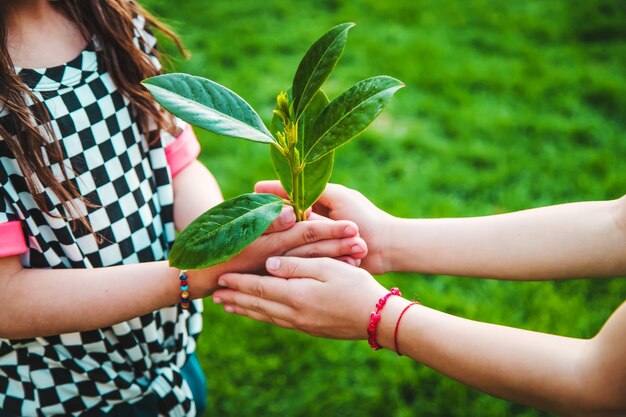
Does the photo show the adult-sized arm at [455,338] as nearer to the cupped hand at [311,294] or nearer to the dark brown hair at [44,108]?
the cupped hand at [311,294]

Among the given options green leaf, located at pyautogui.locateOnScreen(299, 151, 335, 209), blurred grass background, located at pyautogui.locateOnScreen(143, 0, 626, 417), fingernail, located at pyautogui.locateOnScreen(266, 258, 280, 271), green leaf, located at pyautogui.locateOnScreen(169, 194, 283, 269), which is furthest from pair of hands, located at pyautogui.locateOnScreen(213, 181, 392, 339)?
blurred grass background, located at pyautogui.locateOnScreen(143, 0, 626, 417)

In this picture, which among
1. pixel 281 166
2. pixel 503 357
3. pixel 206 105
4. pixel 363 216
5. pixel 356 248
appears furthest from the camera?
pixel 363 216

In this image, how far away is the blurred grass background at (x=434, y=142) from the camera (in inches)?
88.5

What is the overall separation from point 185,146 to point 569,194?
2.11m

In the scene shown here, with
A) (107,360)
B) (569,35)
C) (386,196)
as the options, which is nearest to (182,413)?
(107,360)

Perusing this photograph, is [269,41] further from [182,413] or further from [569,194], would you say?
[182,413]

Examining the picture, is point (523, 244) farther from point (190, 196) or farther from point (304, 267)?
point (190, 196)

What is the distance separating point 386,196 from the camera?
9.62 ft

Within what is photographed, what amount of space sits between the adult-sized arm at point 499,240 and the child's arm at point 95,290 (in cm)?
12

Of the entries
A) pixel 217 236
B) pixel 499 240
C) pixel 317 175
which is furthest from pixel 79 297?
pixel 499 240

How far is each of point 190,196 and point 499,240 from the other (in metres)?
0.84

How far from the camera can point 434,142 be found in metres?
3.23

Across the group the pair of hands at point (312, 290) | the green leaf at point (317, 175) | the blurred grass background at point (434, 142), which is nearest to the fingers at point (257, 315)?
the pair of hands at point (312, 290)

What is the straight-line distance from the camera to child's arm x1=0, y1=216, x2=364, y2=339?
4.09 feet
